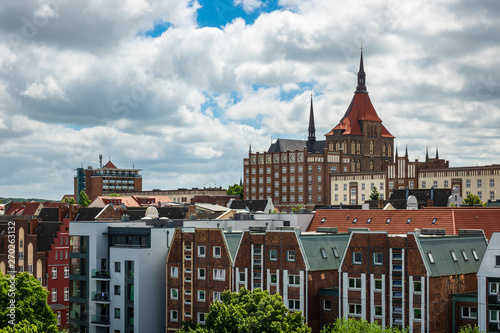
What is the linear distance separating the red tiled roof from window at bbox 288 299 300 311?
27.3 m

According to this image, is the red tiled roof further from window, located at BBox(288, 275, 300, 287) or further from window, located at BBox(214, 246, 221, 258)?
window, located at BBox(214, 246, 221, 258)

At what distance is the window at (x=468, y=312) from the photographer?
2210 inches

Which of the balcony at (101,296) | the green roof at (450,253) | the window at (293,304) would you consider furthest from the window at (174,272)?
the green roof at (450,253)

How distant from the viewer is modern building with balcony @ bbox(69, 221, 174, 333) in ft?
233

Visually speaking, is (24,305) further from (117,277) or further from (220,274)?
(220,274)

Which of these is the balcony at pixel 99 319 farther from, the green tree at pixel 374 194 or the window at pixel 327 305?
the green tree at pixel 374 194

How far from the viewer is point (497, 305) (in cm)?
5297

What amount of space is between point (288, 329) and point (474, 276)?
16402 millimetres

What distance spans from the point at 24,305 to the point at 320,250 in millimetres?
25002

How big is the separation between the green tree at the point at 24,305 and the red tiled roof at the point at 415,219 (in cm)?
4121

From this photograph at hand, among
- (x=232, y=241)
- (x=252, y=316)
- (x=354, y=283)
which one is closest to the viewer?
(x=252, y=316)

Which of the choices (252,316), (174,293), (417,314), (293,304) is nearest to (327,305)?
(293,304)

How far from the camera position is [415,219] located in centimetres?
8881

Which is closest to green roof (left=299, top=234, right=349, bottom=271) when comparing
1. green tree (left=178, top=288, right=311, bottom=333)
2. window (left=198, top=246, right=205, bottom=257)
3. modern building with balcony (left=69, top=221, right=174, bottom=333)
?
green tree (left=178, top=288, right=311, bottom=333)
